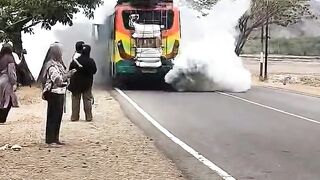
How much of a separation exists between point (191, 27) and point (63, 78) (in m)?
16.4

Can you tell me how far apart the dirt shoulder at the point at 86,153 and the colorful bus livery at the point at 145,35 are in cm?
886

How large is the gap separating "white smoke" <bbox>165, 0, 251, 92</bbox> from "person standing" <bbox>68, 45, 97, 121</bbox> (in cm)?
1103

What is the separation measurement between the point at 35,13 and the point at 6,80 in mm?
8620

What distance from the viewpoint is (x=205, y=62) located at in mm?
26906

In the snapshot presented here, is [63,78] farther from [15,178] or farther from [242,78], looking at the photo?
[242,78]

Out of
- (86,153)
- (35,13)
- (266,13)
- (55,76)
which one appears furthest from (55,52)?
(266,13)

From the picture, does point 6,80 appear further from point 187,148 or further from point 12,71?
point 187,148

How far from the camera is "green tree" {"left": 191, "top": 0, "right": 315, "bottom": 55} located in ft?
139

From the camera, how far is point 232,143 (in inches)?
488

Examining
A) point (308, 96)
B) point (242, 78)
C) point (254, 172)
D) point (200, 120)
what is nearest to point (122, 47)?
point (242, 78)

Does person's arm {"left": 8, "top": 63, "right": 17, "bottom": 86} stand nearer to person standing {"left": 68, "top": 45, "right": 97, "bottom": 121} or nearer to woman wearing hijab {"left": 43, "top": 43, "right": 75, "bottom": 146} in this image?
person standing {"left": 68, "top": 45, "right": 97, "bottom": 121}

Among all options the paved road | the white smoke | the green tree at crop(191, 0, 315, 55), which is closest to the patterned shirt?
the paved road

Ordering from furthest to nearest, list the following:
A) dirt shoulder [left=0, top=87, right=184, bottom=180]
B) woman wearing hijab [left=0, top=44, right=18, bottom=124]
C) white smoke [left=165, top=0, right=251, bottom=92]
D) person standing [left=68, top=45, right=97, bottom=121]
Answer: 1. white smoke [left=165, top=0, right=251, bottom=92]
2. person standing [left=68, top=45, right=97, bottom=121]
3. woman wearing hijab [left=0, top=44, right=18, bottom=124]
4. dirt shoulder [left=0, top=87, right=184, bottom=180]

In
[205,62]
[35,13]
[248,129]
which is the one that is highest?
[35,13]
